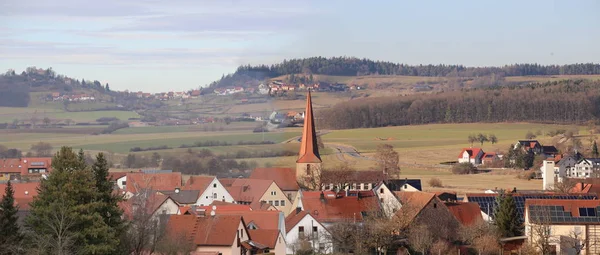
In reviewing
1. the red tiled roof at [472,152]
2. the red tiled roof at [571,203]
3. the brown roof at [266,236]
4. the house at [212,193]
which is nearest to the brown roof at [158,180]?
the house at [212,193]

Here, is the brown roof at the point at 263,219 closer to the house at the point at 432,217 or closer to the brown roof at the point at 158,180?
the house at the point at 432,217

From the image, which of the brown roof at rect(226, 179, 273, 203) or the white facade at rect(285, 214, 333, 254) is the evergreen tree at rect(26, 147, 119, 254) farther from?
the brown roof at rect(226, 179, 273, 203)

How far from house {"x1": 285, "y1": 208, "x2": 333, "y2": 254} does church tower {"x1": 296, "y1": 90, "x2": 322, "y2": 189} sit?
63.8ft

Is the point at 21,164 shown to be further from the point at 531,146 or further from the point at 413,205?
the point at 531,146

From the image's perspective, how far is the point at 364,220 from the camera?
41656 millimetres

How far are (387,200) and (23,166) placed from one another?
1515 inches

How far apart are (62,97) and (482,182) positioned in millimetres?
64549

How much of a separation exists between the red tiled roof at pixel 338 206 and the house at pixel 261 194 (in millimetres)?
9684

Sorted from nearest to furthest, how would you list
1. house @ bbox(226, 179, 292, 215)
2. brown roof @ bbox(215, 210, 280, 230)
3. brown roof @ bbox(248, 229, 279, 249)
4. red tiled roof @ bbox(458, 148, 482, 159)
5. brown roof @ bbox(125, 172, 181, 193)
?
brown roof @ bbox(248, 229, 279, 249) < brown roof @ bbox(215, 210, 280, 230) < house @ bbox(226, 179, 292, 215) < brown roof @ bbox(125, 172, 181, 193) < red tiled roof @ bbox(458, 148, 482, 159)

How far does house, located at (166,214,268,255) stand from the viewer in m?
35.8

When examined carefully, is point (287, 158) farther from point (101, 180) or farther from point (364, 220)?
point (101, 180)

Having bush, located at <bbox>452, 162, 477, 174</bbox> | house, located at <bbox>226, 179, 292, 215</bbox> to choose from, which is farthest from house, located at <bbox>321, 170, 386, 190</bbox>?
bush, located at <bbox>452, 162, 477, 174</bbox>

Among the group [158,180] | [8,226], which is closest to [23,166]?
[158,180]

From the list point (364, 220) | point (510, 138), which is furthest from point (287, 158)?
point (510, 138)
